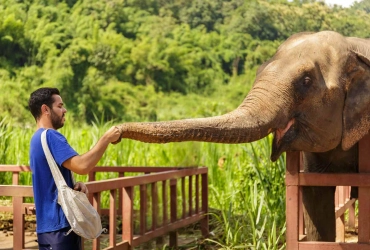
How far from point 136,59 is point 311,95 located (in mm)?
36341

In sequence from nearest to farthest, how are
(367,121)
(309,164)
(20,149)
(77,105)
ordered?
(367,121), (309,164), (20,149), (77,105)

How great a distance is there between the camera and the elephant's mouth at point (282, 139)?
16.8 feet

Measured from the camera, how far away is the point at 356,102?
539 centimetres

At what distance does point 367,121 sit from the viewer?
5.39 meters

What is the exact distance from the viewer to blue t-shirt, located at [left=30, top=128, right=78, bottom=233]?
4.11 metres

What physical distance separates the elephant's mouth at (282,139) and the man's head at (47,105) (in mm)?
1557

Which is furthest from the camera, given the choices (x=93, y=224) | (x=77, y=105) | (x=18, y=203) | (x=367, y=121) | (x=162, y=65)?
(x=162, y=65)

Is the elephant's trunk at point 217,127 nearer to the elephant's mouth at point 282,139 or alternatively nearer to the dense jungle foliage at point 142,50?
the elephant's mouth at point 282,139

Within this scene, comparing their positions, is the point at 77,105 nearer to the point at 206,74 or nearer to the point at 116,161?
the point at 206,74

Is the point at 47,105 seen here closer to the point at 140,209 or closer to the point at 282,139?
the point at 282,139

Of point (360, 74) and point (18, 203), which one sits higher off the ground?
point (360, 74)

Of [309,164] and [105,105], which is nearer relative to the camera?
[309,164]

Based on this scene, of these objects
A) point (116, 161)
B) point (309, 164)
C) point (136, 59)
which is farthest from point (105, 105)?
point (309, 164)

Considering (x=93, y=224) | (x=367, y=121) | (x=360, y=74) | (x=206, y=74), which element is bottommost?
(x=93, y=224)
